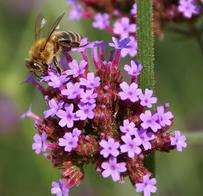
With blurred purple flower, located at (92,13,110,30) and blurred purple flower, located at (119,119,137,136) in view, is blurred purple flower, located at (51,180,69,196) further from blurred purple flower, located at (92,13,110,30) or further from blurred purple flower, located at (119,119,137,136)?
blurred purple flower, located at (92,13,110,30)

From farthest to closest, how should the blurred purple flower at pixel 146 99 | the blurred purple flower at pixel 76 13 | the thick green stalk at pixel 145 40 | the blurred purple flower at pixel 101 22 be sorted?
the blurred purple flower at pixel 76 13
the blurred purple flower at pixel 101 22
the blurred purple flower at pixel 146 99
the thick green stalk at pixel 145 40

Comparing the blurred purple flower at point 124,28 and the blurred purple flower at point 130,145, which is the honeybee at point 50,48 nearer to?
the blurred purple flower at point 124,28

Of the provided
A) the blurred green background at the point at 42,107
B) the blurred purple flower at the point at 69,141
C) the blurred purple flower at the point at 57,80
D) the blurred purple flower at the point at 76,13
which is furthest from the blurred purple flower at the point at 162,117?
the blurred green background at the point at 42,107

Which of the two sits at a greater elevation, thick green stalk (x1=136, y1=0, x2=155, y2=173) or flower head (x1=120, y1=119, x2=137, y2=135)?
thick green stalk (x1=136, y1=0, x2=155, y2=173)

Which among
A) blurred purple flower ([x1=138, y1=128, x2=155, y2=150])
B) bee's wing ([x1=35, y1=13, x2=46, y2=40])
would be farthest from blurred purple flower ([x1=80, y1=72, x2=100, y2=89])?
bee's wing ([x1=35, y1=13, x2=46, y2=40])

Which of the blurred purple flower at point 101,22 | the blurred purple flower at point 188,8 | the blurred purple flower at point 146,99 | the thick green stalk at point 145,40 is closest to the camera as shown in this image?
the thick green stalk at point 145,40

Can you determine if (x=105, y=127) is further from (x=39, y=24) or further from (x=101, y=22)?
(x=101, y=22)

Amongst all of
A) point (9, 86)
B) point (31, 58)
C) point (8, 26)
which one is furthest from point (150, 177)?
point (8, 26)
